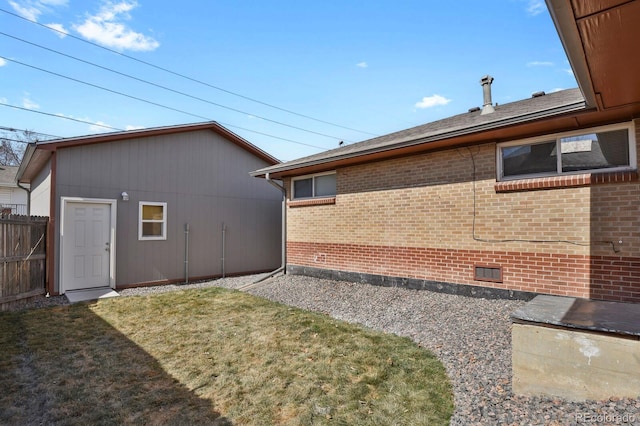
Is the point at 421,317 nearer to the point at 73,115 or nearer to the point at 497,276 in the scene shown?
the point at 497,276

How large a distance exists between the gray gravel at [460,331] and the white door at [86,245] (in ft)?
2.16

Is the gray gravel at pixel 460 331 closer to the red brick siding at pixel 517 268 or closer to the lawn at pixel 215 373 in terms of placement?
the lawn at pixel 215 373

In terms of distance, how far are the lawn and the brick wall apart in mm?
2296

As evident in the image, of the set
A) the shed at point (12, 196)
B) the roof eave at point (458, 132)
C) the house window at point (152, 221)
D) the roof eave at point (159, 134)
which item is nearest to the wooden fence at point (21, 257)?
the roof eave at point (159, 134)

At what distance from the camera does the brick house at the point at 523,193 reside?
3.58 meters

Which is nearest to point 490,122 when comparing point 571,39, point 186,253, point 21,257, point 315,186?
point 571,39

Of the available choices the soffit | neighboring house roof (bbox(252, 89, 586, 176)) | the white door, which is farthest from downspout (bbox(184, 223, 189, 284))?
the soffit

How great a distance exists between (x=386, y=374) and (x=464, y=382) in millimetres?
788

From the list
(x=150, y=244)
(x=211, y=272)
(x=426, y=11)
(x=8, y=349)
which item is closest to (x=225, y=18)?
(x=426, y=11)

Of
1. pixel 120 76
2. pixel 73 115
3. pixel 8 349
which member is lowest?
pixel 8 349

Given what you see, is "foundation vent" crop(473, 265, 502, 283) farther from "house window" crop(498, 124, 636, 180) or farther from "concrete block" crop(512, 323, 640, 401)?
"concrete block" crop(512, 323, 640, 401)

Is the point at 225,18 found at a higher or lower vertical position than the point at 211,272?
higher

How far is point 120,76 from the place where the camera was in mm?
14078

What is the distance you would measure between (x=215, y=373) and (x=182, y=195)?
707 cm
